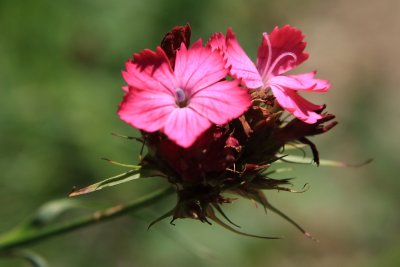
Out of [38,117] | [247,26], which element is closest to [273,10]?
[247,26]

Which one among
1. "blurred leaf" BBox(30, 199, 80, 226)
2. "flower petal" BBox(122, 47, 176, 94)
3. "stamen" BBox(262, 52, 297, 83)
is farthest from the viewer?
"blurred leaf" BBox(30, 199, 80, 226)

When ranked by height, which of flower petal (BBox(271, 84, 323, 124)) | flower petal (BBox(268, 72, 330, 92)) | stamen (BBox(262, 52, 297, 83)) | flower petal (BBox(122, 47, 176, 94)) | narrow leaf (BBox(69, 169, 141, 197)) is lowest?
narrow leaf (BBox(69, 169, 141, 197))

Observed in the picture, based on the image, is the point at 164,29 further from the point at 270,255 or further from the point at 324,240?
the point at 324,240

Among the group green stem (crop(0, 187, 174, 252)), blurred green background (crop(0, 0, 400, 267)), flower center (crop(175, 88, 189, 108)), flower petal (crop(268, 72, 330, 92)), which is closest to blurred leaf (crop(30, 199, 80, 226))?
green stem (crop(0, 187, 174, 252))

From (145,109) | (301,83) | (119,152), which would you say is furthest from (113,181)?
(119,152)

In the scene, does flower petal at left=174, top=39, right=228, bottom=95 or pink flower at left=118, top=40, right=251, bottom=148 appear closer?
pink flower at left=118, top=40, right=251, bottom=148

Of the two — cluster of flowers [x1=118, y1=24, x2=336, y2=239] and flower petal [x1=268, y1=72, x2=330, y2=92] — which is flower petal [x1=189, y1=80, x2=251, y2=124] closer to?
cluster of flowers [x1=118, y1=24, x2=336, y2=239]

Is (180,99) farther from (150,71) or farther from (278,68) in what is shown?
(278,68)

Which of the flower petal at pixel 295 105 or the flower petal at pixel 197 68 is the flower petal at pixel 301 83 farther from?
the flower petal at pixel 197 68
